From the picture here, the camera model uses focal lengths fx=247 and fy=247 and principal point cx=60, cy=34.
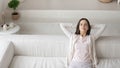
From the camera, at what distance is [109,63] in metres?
2.69

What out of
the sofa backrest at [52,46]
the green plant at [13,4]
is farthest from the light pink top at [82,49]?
the green plant at [13,4]

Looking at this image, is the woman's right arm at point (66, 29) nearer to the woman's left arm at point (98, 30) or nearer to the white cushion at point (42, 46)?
the white cushion at point (42, 46)

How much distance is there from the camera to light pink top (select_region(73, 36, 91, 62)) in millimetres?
2637

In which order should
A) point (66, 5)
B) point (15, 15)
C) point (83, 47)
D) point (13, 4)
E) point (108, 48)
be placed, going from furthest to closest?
point (66, 5), point (15, 15), point (13, 4), point (108, 48), point (83, 47)

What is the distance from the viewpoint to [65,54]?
2854 mm

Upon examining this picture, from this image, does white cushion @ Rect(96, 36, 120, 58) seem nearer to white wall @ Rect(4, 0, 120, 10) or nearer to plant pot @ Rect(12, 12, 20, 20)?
white wall @ Rect(4, 0, 120, 10)

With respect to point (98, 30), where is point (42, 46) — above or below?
below

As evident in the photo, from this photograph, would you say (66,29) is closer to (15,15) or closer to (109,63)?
(109,63)

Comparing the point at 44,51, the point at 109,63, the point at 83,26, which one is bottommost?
the point at 109,63

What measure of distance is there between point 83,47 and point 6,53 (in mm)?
836

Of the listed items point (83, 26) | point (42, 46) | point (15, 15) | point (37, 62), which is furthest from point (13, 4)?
point (83, 26)

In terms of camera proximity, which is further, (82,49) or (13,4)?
(13,4)

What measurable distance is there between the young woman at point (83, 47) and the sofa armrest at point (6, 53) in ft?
2.14

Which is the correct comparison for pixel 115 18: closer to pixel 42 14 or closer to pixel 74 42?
pixel 42 14
